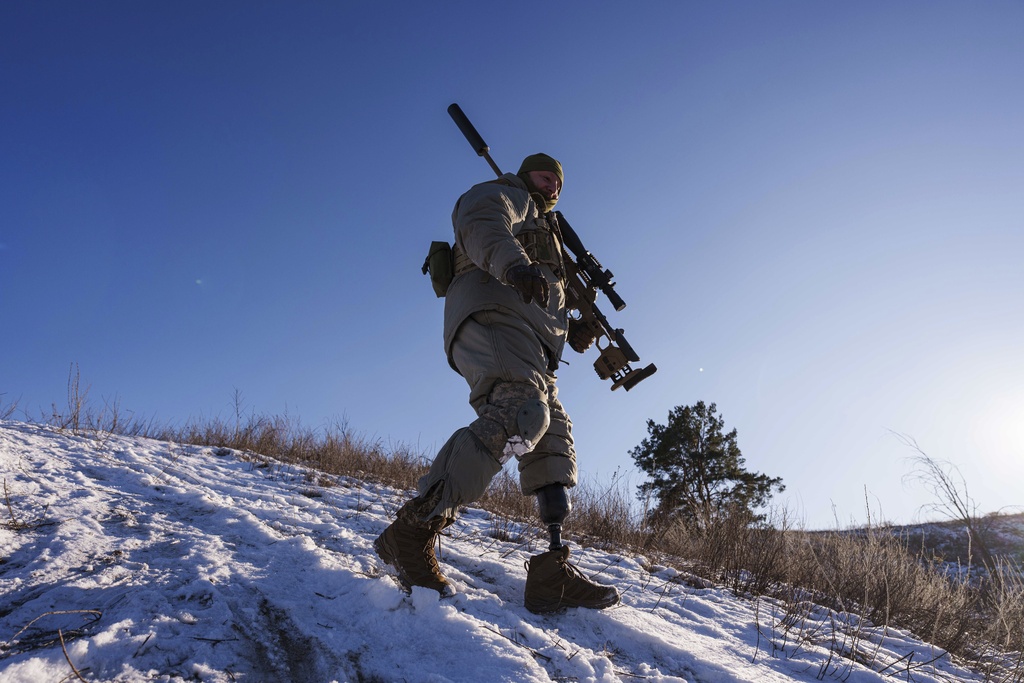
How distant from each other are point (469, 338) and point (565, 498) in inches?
28.5

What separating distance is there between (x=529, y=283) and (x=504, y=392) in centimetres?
40

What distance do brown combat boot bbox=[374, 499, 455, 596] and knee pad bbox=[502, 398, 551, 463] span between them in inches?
13.8

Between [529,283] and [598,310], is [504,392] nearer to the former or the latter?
[529,283]

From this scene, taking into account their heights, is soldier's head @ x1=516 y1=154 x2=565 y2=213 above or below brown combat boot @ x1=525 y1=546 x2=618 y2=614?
above

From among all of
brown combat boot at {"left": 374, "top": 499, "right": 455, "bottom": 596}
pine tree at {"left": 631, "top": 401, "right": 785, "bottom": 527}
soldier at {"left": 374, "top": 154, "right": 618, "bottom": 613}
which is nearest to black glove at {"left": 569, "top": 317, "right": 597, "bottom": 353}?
soldier at {"left": 374, "top": 154, "right": 618, "bottom": 613}

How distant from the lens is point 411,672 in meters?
1.22

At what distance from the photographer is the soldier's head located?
2.43 m

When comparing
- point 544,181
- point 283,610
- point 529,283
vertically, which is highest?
point 544,181

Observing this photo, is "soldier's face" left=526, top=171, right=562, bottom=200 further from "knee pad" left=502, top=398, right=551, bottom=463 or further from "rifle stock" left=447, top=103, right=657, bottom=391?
"knee pad" left=502, top=398, right=551, bottom=463

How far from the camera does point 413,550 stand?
67.6 inches

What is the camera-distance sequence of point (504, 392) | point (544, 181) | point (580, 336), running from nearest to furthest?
point (504, 392) → point (544, 181) → point (580, 336)

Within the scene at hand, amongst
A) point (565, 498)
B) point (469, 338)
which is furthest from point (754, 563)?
point (469, 338)

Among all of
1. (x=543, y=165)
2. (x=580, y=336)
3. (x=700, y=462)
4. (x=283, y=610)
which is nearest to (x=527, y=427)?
(x=283, y=610)

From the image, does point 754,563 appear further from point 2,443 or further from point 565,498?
point 2,443
